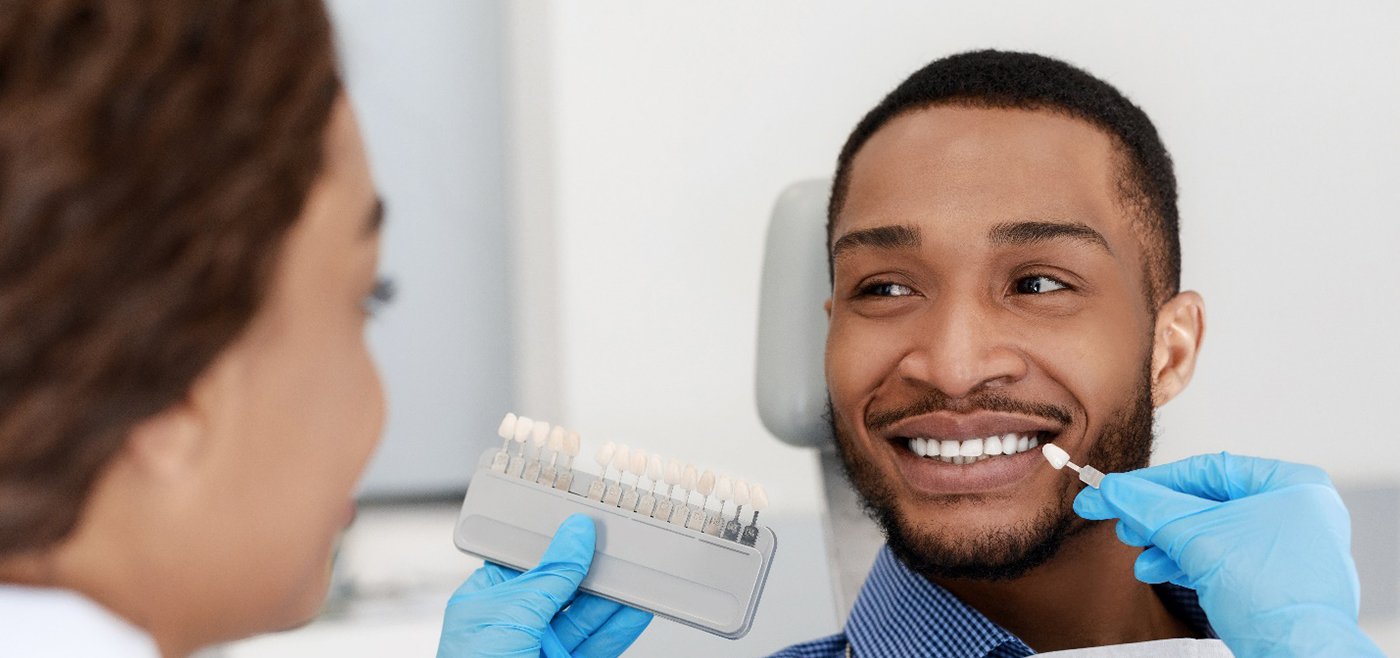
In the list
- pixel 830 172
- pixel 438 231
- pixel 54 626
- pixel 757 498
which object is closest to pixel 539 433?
pixel 757 498

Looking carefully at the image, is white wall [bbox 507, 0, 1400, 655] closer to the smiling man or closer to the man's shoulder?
the man's shoulder

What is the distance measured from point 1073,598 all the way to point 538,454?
2.09ft

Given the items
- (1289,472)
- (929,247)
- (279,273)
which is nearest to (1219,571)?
(1289,472)

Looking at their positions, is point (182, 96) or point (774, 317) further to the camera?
point (774, 317)

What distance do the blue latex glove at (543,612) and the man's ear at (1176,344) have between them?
67cm

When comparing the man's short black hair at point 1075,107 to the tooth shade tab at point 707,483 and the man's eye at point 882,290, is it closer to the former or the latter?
the man's eye at point 882,290

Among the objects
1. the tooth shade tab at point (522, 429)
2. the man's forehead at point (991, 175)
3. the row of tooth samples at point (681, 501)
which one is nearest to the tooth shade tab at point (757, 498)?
the row of tooth samples at point (681, 501)

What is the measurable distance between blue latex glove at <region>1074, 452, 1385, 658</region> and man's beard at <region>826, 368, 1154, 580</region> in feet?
0.43

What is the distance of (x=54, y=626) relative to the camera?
0.52 metres

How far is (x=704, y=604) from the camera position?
1137 mm

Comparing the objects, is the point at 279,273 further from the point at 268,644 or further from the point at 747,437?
the point at 268,644

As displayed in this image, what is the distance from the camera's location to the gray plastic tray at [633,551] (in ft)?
3.74

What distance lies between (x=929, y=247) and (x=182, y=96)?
2.93 feet

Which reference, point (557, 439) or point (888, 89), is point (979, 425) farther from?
point (888, 89)
